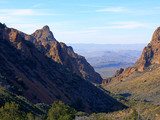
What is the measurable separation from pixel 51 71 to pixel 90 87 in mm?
15501

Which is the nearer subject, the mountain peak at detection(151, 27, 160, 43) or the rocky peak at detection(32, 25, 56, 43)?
the mountain peak at detection(151, 27, 160, 43)

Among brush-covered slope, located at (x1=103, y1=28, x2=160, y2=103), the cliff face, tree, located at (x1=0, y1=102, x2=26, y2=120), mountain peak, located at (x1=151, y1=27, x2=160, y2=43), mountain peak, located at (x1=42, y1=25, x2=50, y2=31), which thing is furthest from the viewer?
mountain peak, located at (x1=42, y1=25, x2=50, y2=31)

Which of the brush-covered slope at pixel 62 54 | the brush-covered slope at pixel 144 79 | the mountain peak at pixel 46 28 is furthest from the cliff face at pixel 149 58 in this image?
the mountain peak at pixel 46 28

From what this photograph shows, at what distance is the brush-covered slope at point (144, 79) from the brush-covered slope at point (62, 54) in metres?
15.3

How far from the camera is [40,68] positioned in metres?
66.6

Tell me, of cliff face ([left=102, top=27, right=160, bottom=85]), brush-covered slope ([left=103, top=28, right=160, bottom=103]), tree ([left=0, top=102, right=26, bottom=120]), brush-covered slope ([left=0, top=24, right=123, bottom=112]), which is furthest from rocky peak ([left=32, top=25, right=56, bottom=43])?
tree ([left=0, top=102, right=26, bottom=120])

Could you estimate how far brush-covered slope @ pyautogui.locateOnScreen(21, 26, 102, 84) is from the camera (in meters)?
102

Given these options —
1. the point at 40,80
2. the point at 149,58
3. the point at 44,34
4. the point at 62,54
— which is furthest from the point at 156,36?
the point at 40,80

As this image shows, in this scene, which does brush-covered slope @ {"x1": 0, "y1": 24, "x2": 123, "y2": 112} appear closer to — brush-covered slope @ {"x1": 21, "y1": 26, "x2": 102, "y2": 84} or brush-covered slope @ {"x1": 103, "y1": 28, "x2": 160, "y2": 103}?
brush-covered slope @ {"x1": 21, "y1": 26, "x2": 102, "y2": 84}

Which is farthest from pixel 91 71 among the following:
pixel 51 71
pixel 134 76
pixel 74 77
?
pixel 51 71

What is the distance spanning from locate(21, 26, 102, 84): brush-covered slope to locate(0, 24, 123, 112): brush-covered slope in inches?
961

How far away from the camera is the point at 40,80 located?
6031 cm

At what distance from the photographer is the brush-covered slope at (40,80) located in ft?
168

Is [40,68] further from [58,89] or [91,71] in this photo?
[91,71]
